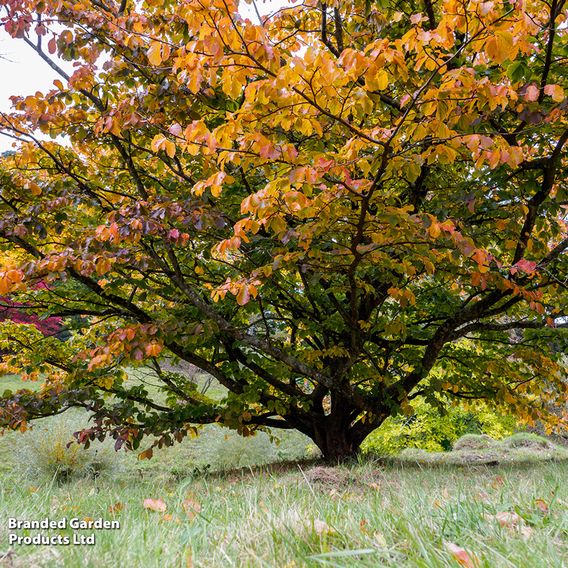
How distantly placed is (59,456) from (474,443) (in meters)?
7.98

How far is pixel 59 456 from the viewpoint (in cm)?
742

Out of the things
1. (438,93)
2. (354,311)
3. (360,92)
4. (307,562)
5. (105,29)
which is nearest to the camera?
(307,562)

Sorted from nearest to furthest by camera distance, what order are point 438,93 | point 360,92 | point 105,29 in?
1. point 438,93
2. point 360,92
3. point 105,29

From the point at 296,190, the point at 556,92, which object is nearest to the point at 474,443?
the point at 296,190

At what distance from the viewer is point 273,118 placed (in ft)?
8.24

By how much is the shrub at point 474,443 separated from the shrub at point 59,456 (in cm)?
682

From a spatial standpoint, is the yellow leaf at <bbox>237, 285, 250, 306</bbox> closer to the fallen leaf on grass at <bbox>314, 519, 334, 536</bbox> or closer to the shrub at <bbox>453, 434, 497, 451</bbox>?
the fallen leaf on grass at <bbox>314, 519, 334, 536</bbox>

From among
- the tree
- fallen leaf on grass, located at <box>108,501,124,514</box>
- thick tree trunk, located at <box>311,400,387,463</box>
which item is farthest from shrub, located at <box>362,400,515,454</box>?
fallen leaf on grass, located at <box>108,501,124,514</box>

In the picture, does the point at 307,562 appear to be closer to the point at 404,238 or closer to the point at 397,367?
the point at 404,238

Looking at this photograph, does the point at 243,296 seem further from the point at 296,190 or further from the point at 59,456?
the point at 59,456

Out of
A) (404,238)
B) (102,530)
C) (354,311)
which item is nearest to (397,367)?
(354,311)

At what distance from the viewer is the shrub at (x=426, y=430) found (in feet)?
34.7

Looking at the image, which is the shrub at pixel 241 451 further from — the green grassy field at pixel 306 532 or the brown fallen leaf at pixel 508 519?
the brown fallen leaf at pixel 508 519

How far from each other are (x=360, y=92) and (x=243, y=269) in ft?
7.04
